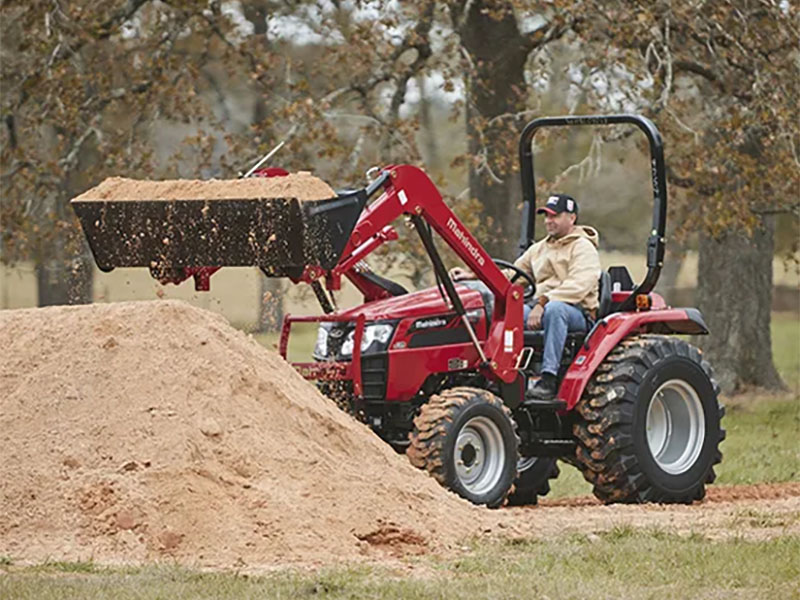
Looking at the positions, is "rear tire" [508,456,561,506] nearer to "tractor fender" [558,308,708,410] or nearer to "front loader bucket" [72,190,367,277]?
"tractor fender" [558,308,708,410]

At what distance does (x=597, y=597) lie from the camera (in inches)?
290

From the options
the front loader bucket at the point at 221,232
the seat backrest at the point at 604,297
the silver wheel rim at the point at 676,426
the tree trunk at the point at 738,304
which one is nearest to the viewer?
the front loader bucket at the point at 221,232

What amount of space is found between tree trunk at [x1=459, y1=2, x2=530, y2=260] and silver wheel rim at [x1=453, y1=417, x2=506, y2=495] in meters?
8.66

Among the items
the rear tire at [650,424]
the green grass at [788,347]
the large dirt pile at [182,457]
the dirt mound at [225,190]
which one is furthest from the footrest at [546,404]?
the green grass at [788,347]

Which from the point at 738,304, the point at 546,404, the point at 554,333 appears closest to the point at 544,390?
the point at 546,404

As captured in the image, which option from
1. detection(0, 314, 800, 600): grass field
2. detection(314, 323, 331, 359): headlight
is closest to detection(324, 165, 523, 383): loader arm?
detection(314, 323, 331, 359): headlight

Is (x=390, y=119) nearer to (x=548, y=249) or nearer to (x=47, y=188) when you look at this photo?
(x=47, y=188)

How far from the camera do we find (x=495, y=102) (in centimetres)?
2022

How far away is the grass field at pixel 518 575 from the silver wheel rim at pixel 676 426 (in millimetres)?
2643

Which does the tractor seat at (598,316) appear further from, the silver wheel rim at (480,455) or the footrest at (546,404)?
the silver wheel rim at (480,455)

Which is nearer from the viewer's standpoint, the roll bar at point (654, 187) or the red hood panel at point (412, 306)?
the red hood panel at point (412, 306)

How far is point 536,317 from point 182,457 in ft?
11.2

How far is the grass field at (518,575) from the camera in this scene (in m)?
7.35

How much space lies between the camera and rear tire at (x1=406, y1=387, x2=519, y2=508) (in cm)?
1045
